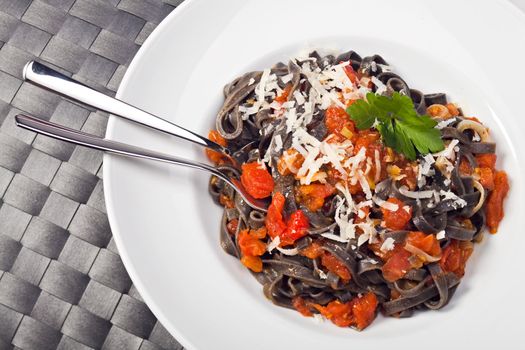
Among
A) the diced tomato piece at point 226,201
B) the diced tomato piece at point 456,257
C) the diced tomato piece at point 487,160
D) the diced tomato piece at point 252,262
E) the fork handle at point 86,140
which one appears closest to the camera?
the fork handle at point 86,140

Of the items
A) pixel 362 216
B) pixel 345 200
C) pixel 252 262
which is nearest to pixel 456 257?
pixel 362 216

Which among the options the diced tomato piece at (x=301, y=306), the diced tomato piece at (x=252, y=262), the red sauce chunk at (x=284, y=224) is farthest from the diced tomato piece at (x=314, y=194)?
the diced tomato piece at (x=301, y=306)

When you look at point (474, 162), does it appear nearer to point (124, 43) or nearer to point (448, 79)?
point (448, 79)

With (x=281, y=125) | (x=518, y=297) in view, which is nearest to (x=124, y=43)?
(x=281, y=125)

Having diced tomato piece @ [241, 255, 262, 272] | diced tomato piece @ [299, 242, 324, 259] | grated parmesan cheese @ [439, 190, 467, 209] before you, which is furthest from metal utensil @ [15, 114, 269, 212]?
grated parmesan cheese @ [439, 190, 467, 209]

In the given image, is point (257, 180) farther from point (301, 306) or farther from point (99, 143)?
point (99, 143)

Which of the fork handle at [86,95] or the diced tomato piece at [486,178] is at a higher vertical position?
the diced tomato piece at [486,178]

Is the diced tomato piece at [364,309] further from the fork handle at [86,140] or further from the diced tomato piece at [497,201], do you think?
the fork handle at [86,140]
